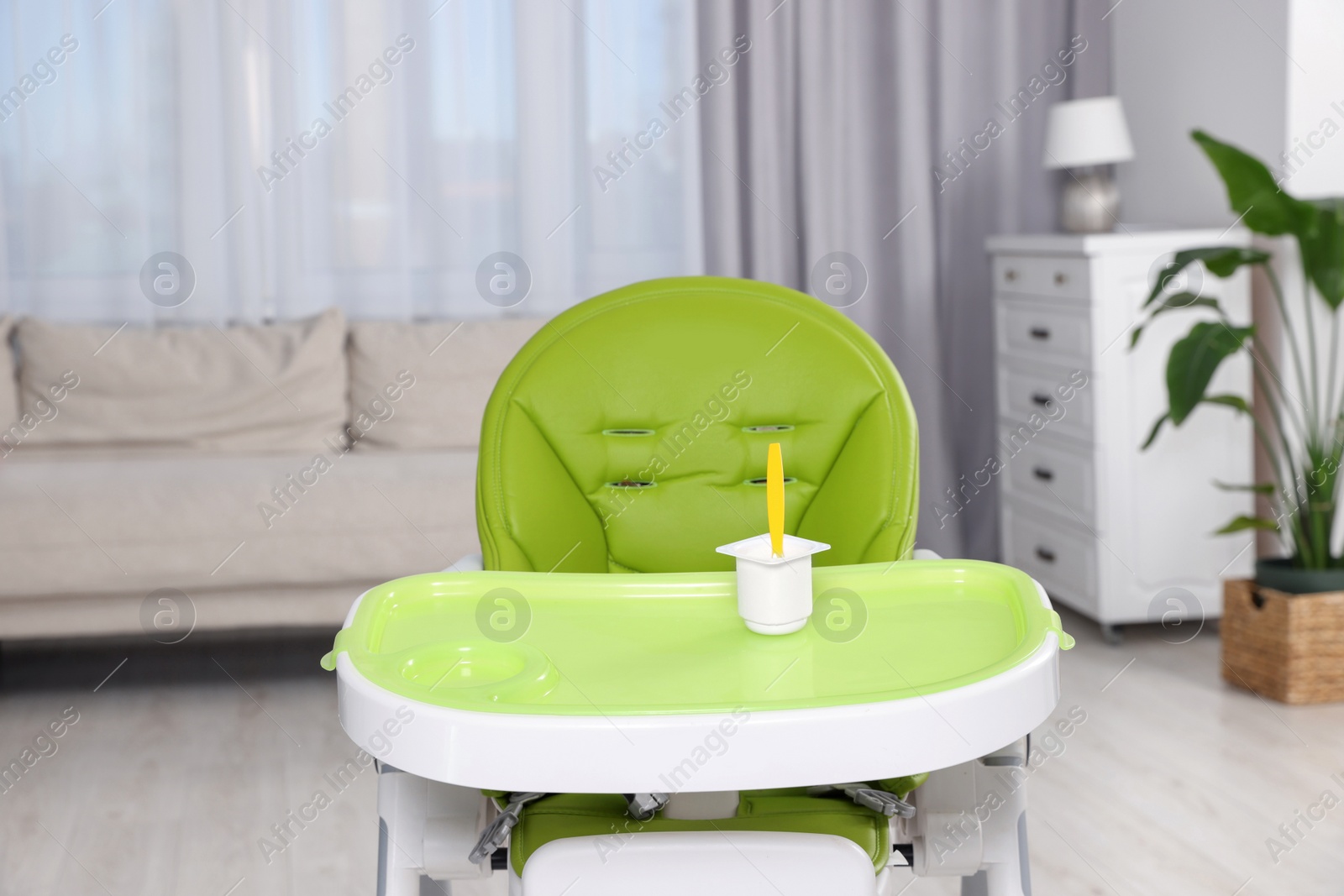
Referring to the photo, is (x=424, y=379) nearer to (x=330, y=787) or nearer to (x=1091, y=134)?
(x=330, y=787)

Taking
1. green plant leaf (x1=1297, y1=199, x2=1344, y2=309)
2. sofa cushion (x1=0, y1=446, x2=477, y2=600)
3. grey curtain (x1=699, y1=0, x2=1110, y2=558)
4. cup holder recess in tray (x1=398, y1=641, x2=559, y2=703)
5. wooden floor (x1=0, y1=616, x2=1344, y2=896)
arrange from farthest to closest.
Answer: grey curtain (x1=699, y1=0, x2=1110, y2=558), sofa cushion (x1=0, y1=446, x2=477, y2=600), green plant leaf (x1=1297, y1=199, x2=1344, y2=309), wooden floor (x1=0, y1=616, x2=1344, y2=896), cup holder recess in tray (x1=398, y1=641, x2=559, y2=703)

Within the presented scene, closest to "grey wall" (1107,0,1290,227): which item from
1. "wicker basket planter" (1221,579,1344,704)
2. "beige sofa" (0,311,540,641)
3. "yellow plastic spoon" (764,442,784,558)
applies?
"wicker basket planter" (1221,579,1344,704)

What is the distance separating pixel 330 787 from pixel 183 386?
132cm

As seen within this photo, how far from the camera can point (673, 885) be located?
103cm

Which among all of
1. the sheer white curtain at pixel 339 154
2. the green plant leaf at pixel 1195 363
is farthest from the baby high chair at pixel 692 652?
the sheer white curtain at pixel 339 154

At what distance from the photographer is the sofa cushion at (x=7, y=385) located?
3139 mm

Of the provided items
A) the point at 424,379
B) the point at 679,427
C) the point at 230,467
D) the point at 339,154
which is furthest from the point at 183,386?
the point at 679,427

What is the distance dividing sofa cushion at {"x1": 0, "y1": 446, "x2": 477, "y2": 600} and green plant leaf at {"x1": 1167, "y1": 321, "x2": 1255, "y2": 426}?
5.04ft

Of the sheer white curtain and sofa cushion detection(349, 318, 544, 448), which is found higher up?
the sheer white curtain

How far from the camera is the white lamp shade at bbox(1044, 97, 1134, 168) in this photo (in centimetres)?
325

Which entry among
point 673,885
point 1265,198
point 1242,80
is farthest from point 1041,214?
point 673,885

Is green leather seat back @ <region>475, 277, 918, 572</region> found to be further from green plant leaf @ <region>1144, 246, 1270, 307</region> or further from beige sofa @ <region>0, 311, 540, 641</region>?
green plant leaf @ <region>1144, 246, 1270, 307</region>

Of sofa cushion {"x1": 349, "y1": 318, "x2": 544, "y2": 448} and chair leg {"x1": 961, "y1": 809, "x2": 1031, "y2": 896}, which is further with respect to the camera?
sofa cushion {"x1": 349, "y1": 318, "x2": 544, "y2": 448}

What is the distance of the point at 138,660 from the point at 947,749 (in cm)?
272
